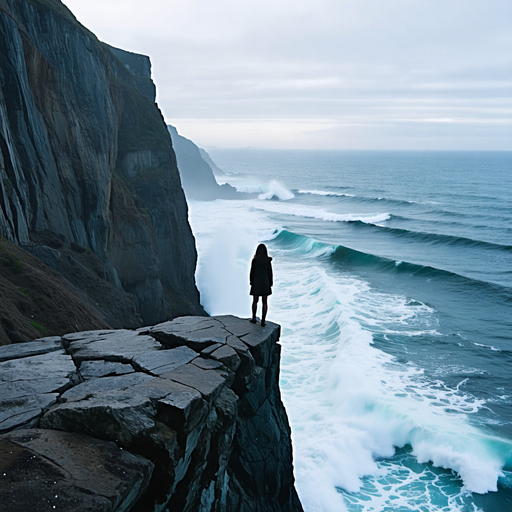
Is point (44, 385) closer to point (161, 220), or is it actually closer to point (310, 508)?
point (310, 508)

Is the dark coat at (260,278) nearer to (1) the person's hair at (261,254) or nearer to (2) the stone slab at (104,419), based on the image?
(1) the person's hair at (261,254)

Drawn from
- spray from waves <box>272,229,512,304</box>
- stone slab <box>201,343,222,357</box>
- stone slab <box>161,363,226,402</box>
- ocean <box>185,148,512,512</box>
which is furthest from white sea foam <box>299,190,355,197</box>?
stone slab <box>161,363,226,402</box>

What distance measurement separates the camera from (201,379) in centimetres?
636

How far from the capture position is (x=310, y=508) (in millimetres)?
11977

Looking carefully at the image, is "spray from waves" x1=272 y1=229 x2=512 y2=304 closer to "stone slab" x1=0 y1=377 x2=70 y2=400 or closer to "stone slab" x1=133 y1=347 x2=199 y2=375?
"stone slab" x1=133 y1=347 x2=199 y2=375

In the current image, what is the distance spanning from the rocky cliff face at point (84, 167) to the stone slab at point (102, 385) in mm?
7782

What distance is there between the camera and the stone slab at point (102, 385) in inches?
222

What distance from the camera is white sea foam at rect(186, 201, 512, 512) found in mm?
12977

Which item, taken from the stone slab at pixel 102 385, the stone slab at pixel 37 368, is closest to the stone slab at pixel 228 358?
the stone slab at pixel 102 385

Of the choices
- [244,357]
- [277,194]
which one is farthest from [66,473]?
[277,194]

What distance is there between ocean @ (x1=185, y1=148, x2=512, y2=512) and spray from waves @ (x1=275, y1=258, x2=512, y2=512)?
45 mm

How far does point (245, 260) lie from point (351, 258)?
8534 millimetres

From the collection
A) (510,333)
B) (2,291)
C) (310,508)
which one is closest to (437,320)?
(510,333)

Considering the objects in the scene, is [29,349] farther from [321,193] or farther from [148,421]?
[321,193]
